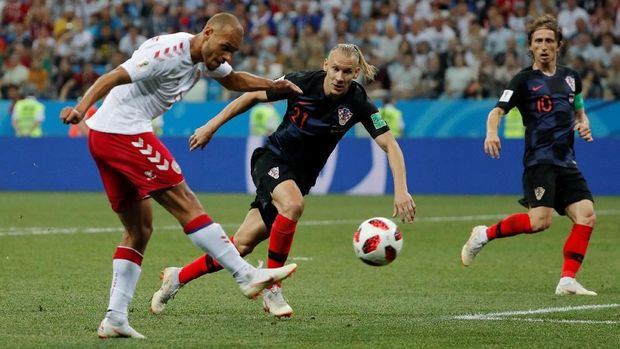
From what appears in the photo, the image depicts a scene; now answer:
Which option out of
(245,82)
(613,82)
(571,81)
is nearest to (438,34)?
(613,82)

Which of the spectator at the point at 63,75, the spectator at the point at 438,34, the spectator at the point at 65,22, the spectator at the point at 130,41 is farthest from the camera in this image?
the spectator at the point at 65,22

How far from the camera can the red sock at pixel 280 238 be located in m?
8.36

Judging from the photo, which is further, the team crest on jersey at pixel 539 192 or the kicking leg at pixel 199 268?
the team crest on jersey at pixel 539 192

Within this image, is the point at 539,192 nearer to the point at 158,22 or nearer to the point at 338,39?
the point at 338,39

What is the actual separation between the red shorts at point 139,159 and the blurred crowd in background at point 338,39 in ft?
54.6

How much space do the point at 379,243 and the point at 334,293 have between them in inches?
53.1

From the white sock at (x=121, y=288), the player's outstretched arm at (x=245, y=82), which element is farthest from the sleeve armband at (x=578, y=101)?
the white sock at (x=121, y=288)

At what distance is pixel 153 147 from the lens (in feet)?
22.8

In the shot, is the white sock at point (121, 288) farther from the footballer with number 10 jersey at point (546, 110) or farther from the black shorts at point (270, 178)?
the footballer with number 10 jersey at point (546, 110)

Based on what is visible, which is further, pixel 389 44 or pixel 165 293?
pixel 389 44

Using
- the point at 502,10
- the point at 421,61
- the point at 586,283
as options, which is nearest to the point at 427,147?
the point at 421,61

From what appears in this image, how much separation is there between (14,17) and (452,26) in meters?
10.7

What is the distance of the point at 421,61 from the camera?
81.6 feet

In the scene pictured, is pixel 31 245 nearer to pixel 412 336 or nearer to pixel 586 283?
pixel 586 283
